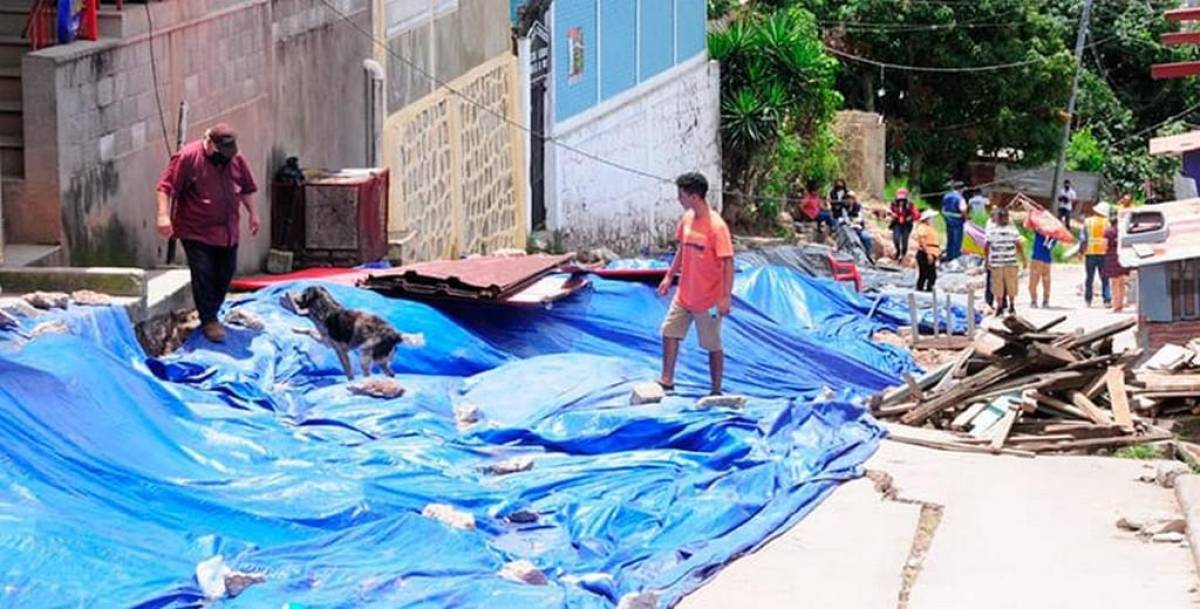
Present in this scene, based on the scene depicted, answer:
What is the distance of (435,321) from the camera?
14.7 meters

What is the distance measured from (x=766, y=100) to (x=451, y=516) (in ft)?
94.1

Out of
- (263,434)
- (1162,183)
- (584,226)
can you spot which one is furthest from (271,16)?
(1162,183)

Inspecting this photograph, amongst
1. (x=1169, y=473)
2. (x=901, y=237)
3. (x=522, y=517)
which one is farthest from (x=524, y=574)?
(x=901, y=237)

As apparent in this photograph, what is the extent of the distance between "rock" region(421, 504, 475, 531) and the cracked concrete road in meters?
1.21

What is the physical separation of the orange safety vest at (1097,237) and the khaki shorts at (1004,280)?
2454mm

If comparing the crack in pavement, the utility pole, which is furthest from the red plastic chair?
the utility pole

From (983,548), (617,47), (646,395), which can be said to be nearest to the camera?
(983,548)

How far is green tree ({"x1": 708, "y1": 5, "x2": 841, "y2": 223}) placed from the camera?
37.7 meters

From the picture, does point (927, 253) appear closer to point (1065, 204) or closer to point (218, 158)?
point (218, 158)

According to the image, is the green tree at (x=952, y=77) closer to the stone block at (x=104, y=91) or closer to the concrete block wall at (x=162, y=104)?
the concrete block wall at (x=162, y=104)

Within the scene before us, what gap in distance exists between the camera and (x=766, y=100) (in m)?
38.1

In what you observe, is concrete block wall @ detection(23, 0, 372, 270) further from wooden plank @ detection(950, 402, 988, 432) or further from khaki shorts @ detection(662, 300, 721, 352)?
wooden plank @ detection(950, 402, 988, 432)

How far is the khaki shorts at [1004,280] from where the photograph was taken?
2395cm

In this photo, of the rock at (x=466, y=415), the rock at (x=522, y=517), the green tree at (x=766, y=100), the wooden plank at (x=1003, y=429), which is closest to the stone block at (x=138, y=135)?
the rock at (x=466, y=415)
